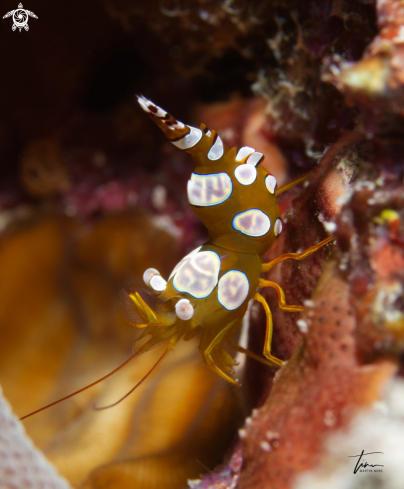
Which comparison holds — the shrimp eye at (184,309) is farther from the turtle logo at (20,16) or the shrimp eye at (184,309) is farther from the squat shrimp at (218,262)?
the turtle logo at (20,16)

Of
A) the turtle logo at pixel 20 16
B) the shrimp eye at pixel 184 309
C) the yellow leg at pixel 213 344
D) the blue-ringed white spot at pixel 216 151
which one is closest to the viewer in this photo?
the shrimp eye at pixel 184 309

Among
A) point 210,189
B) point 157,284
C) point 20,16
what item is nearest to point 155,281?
point 157,284

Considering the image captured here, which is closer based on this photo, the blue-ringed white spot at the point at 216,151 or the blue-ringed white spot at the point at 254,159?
the blue-ringed white spot at the point at 216,151

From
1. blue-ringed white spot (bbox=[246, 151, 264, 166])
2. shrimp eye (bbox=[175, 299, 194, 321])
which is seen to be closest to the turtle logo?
blue-ringed white spot (bbox=[246, 151, 264, 166])

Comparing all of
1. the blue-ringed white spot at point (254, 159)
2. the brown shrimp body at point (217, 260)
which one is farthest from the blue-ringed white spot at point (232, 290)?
the blue-ringed white spot at point (254, 159)

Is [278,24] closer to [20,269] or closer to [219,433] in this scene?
[219,433]

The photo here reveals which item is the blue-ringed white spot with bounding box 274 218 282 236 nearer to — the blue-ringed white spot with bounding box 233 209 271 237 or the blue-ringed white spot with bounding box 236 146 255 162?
the blue-ringed white spot with bounding box 233 209 271 237

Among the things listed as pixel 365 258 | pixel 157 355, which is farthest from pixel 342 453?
pixel 157 355
